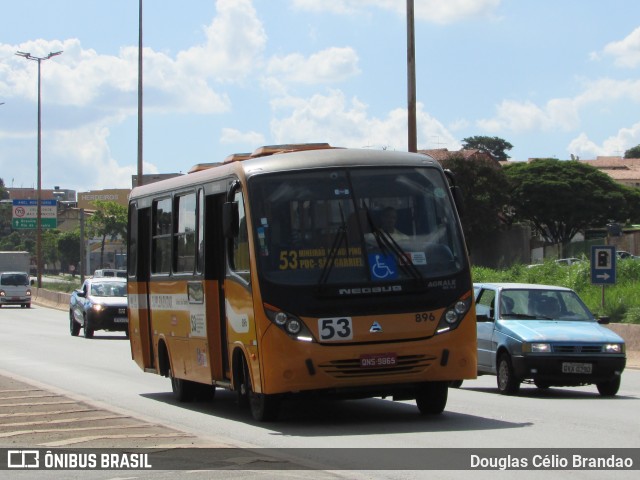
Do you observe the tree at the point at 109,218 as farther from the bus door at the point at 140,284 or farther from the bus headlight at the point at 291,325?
the bus headlight at the point at 291,325

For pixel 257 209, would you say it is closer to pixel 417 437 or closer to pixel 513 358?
pixel 417 437

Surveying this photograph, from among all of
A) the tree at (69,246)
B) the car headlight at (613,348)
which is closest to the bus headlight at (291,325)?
the car headlight at (613,348)

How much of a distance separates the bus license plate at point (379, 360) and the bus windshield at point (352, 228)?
0.76 meters

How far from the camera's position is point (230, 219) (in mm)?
13500

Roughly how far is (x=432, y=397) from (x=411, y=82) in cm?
1473

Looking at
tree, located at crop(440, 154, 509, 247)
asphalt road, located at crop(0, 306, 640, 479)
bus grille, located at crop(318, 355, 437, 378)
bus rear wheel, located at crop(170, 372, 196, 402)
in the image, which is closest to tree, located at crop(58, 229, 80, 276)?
tree, located at crop(440, 154, 509, 247)

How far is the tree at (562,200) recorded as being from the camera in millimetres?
Result: 88438

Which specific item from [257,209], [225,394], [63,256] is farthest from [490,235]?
[63,256]

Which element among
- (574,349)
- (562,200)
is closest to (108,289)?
(574,349)

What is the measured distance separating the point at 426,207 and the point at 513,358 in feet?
14.5

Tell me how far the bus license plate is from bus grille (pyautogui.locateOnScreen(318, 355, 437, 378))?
3 centimetres

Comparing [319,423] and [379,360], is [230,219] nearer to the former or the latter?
[379,360]

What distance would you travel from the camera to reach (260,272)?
13.0m

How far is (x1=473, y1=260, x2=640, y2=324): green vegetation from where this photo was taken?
92.5ft
